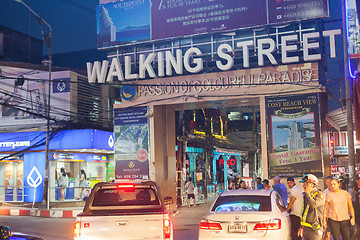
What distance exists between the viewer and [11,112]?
3125cm

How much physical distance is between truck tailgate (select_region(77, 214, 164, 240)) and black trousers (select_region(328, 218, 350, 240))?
3.76 m

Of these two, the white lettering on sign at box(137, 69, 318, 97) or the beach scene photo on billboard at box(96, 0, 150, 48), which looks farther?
the beach scene photo on billboard at box(96, 0, 150, 48)

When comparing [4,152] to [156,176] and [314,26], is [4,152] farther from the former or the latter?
[314,26]

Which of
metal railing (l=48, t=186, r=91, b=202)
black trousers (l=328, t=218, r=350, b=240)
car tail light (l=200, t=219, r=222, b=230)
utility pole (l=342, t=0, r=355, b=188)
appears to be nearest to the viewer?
car tail light (l=200, t=219, r=222, b=230)

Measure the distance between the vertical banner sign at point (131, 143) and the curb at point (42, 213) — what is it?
10.4 ft

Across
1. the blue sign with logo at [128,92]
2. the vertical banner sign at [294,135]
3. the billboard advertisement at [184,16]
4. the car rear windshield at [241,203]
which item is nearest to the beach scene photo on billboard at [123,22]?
the billboard advertisement at [184,16]

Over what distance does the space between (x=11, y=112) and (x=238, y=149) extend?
69.2 feet

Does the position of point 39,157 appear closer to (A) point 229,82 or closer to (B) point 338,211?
(A) point 229,82

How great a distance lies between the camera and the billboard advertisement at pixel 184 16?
2130 cm

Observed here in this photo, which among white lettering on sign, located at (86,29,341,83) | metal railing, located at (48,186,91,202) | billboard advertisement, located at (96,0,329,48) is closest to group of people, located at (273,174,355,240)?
white lettering on sign, located at (86,29,341,83)

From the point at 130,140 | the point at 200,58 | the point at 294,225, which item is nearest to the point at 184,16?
the point at 200,58

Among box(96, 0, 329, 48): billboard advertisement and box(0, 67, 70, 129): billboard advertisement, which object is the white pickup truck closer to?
box(96, 0, 329, 48): billboard advertisement

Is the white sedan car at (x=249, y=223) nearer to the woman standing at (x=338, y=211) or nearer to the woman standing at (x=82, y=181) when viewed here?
the woman standing at (x=338, y=211)

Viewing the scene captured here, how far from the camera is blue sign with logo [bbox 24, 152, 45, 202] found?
1115 inches
